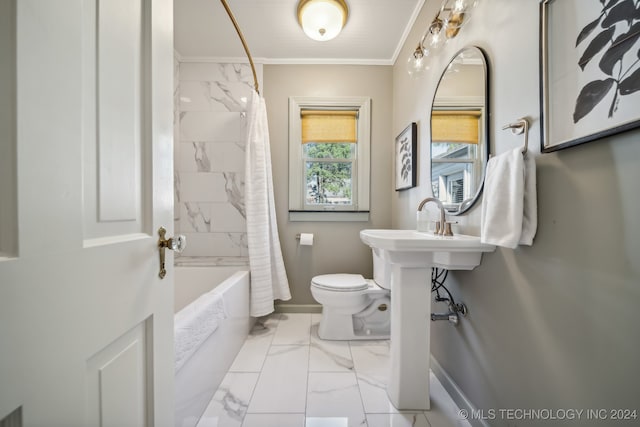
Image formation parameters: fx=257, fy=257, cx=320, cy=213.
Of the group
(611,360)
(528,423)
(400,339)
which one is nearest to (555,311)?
(611,360)

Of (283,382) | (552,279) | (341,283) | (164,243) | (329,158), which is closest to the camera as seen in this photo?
(164,243)

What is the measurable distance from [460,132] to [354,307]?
135cm

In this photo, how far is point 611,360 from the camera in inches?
26.0

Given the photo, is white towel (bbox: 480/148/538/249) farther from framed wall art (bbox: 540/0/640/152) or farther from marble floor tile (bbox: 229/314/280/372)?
marble floor tile (bbox: 229/314/280/372)

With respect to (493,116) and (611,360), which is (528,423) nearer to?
(611,360)

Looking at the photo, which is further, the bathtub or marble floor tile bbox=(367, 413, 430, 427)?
marble floor tile bbox=(367, 413, 430, 427)

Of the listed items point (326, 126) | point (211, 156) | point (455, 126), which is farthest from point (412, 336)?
point (211, 156)

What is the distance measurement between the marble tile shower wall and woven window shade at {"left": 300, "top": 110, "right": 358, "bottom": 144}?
1.92 ft

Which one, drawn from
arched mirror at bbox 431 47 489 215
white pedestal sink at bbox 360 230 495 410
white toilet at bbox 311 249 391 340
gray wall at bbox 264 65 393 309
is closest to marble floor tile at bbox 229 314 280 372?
gray wall at bbox 264 65 393 309

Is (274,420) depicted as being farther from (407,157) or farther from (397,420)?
(407,157)

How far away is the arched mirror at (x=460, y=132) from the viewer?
117 centimetres

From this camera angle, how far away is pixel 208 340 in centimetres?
129

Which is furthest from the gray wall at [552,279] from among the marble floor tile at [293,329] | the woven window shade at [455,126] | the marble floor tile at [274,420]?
the marble floor tile at [293,329]

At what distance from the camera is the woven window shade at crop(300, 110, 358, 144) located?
2.44m
